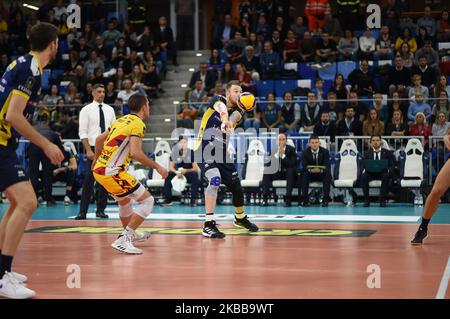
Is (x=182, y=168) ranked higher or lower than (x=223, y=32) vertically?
lower

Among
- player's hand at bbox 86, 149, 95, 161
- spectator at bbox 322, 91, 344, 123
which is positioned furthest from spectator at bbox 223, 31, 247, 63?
player's hand at bbox 86, 149, 95, 161

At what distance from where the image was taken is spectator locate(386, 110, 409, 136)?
17.4 metres

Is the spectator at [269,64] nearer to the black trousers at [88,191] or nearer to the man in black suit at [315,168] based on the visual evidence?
the man in black suit at [315,168]

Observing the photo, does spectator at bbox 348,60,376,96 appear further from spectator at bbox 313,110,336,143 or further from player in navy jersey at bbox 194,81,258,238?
player in navy jersey at bbox 194,81,258,238

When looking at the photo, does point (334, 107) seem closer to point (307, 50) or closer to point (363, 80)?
point (363, 80)

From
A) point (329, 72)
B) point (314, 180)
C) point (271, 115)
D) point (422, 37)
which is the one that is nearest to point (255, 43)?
point (329, 72)

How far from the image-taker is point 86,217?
1359 centimetres

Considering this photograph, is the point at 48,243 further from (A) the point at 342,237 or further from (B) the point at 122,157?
(A) the point at 342,237

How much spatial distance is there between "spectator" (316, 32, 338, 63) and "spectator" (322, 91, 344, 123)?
2.23 metres

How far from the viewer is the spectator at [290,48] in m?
20.9

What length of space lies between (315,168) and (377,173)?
51.5 inches

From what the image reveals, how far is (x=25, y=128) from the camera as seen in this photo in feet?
19.6

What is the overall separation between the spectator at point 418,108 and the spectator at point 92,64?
8965 millimetres

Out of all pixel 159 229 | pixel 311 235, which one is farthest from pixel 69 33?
pixel 311 235
